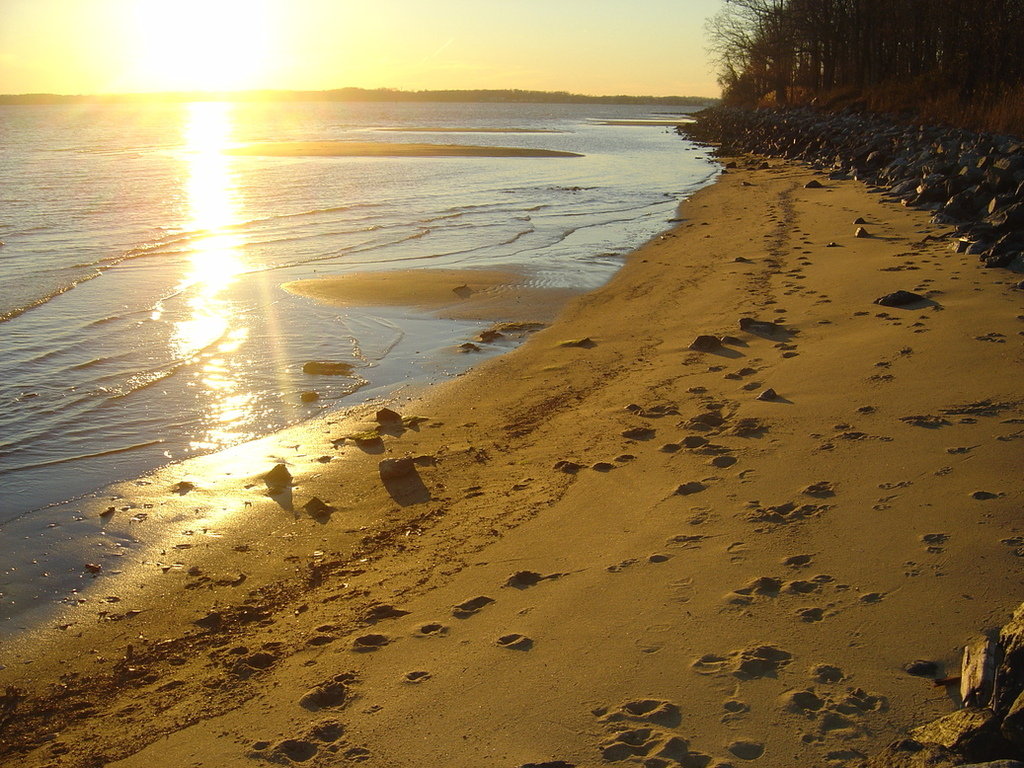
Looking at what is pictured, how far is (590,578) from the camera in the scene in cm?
409

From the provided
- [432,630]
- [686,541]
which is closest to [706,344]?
[686,541]

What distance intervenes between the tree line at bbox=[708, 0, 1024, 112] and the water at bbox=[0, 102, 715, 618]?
8186mm

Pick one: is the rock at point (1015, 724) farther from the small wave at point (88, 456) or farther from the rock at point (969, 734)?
the small wave at point (88, 456)

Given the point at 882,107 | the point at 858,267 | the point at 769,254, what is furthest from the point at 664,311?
the point at 882,107

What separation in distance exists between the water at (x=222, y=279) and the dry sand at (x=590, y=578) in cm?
95

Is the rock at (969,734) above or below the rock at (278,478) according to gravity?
above

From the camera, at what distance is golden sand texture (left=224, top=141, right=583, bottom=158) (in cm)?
4203

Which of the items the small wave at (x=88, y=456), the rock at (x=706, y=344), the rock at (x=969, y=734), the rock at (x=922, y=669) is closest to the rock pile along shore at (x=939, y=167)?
the rock at (x=706, y=344)

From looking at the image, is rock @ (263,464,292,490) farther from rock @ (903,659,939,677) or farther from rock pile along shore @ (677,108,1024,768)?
rock pile along shore @ (677,108,1024,768)

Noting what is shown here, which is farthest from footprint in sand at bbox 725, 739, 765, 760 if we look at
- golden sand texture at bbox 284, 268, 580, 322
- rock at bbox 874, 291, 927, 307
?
golden sand texture at bbox 284, 268, 580, 322

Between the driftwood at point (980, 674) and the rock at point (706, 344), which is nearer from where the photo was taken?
the driftwood at point (980, 674)

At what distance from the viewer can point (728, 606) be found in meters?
3.61

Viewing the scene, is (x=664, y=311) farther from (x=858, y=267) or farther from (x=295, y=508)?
(x=295, y=508)

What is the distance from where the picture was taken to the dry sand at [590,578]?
10.0ft
